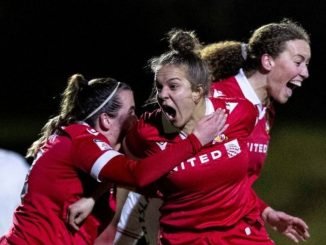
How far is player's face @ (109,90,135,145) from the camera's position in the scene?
311 centimetres

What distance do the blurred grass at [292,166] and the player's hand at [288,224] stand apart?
182 cm

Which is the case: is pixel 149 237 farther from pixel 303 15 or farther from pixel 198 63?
pixel 303 15

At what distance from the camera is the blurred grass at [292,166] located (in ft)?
→ 18.4

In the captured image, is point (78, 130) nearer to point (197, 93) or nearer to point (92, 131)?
point (92, 131)

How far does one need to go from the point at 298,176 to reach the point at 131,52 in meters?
1.45

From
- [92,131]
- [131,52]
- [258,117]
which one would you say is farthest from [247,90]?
[131,52]

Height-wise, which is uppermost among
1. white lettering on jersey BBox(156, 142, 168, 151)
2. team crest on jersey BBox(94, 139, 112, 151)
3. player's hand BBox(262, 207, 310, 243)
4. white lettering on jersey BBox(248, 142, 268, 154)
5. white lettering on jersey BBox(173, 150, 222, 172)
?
team crest on jersey BBox(94, 139, 112, 151)

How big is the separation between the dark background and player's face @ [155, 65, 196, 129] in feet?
8.98

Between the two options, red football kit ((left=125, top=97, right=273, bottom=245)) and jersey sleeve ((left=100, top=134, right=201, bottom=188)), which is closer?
jersey sleeve ((left=100, top=134, right=201, bottom=188))

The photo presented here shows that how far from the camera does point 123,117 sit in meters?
3.13

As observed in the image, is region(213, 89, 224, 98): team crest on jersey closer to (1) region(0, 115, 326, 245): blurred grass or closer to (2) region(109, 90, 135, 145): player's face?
(2) region(109, 90, 135, 145): player's face

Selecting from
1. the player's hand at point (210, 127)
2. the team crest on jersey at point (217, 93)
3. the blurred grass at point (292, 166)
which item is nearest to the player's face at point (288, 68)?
the team crest on jersey at point (217, 93)

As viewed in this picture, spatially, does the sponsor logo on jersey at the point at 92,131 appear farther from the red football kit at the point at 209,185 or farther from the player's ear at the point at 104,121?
the red football kit at the point at 209,185

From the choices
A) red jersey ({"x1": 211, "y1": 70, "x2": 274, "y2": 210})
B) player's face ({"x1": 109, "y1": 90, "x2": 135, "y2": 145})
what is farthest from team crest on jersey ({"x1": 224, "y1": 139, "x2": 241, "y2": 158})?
player's face ({"x1": 109, "y1": 90, "x2": 135, "y2": 145})
